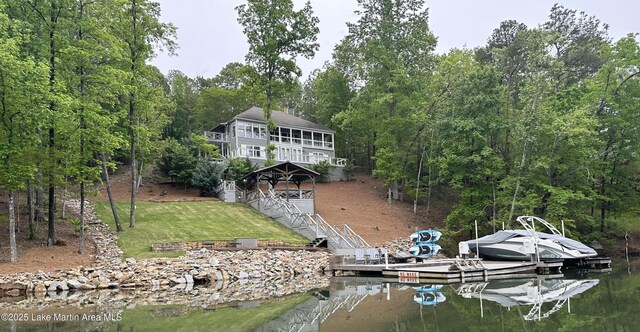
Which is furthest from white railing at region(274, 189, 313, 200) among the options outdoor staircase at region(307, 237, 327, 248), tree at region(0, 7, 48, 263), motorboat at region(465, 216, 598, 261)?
tree at region(0, 7, 48, 263)

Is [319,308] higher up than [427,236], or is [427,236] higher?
[427,236]

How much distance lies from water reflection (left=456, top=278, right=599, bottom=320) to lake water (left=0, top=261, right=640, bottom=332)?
0.03 m

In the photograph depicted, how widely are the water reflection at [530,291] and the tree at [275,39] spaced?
23.9m

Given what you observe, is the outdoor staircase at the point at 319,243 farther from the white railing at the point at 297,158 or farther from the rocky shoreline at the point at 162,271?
the white railing at the point at 297,158

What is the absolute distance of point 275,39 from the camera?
123 feet

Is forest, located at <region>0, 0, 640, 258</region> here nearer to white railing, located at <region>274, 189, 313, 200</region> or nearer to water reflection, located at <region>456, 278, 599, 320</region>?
white railing, located at <region>274, 189, 313, 200</region>

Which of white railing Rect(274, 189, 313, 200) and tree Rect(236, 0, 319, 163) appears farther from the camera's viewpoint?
tree Rect(236, 0, 319, 163)

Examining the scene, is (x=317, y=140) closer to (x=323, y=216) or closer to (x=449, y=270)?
(x=323, y=216)

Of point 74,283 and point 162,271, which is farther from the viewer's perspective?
point 162,271

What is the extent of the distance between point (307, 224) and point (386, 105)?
18084 mm

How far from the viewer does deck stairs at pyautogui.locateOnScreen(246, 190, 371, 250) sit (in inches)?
938

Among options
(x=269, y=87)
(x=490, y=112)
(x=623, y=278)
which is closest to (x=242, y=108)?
(x=269, y=87)

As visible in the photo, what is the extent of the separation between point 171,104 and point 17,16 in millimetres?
17666

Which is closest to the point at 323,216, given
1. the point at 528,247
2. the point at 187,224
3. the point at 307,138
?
the point at 187,224
